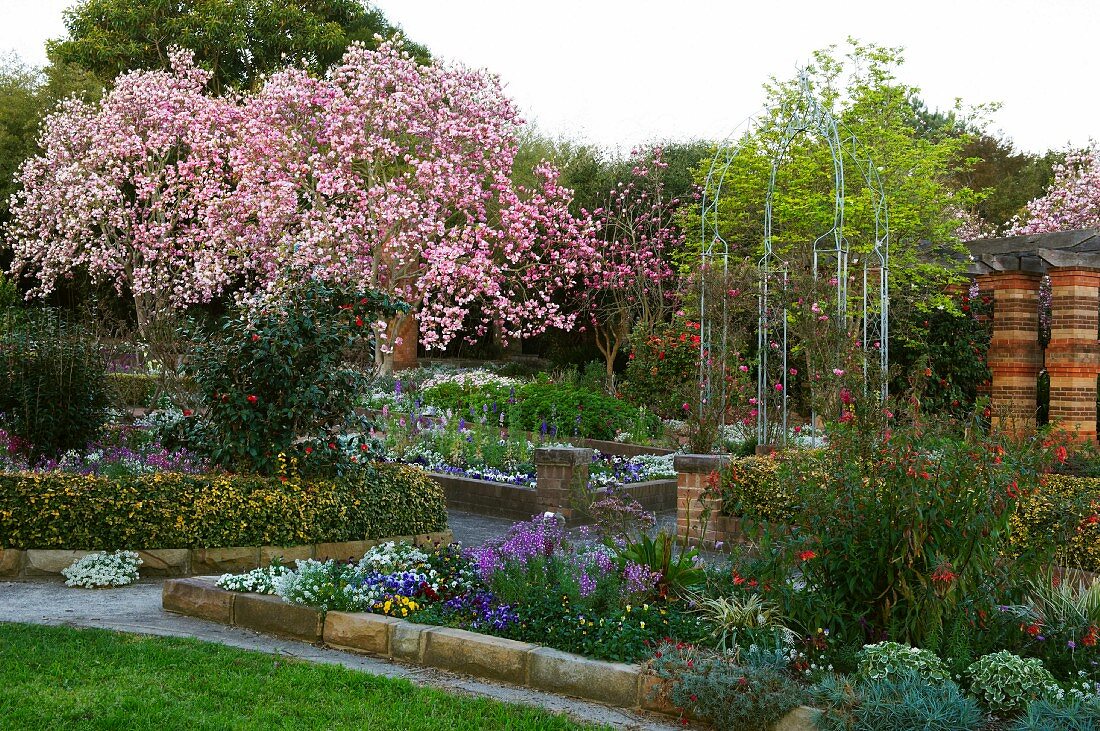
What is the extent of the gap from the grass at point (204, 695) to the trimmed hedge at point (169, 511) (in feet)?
5.38

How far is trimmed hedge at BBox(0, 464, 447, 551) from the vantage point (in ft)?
21.3

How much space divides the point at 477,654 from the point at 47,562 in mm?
3469

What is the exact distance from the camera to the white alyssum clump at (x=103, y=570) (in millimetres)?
6258

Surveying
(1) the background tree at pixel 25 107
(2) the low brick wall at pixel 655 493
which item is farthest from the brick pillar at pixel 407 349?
(2) the low brick wall at pixel 655 493

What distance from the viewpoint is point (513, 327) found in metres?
25.5

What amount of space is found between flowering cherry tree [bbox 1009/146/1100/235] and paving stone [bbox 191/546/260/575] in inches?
749

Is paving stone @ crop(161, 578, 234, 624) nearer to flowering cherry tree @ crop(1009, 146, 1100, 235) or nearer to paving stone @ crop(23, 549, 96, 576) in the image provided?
paving stone @ crop(23, 549, 96, 576)

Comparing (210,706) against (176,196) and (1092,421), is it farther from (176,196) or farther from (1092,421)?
(176,196)

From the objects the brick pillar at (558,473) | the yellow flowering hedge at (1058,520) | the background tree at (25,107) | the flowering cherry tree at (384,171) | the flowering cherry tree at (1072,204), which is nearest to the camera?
the yellow flowering hedge at (1058,520)

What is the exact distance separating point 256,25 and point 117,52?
3.51 meters

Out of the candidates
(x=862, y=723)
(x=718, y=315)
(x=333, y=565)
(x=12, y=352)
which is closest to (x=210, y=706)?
(x=333, y=565)

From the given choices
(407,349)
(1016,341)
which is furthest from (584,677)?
(407,349)

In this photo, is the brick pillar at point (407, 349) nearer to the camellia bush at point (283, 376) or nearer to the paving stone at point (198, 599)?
the camellia bush at point (283, 376)

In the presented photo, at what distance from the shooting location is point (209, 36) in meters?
25.1
